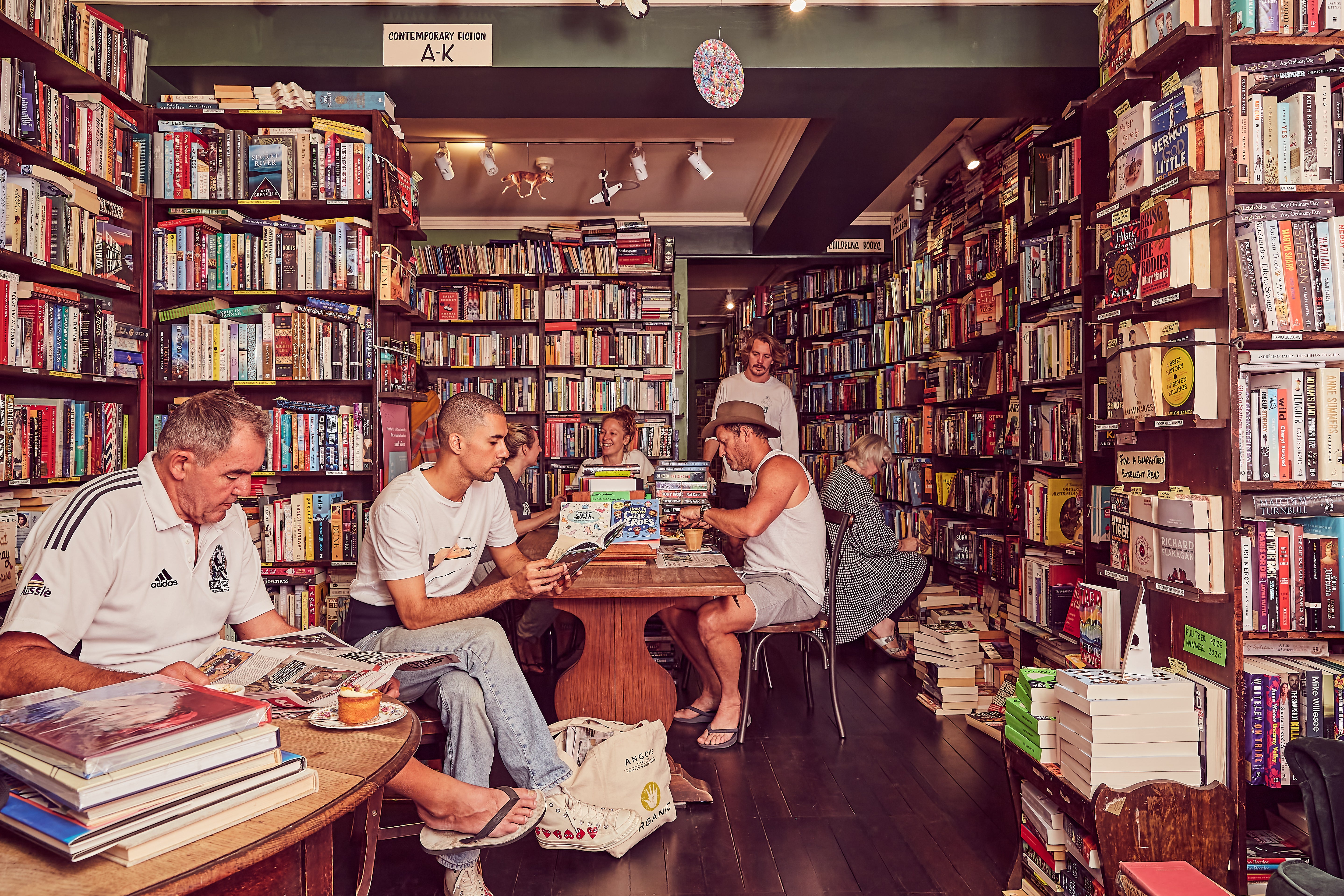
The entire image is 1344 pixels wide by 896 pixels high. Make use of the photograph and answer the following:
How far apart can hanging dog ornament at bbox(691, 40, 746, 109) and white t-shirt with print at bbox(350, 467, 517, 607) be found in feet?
6.16

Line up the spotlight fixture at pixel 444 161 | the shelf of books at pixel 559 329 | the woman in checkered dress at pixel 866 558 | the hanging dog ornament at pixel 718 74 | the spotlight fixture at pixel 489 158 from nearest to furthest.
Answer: the hanging dog ornament at pixel 718 74, the woman in checkered dress at pixel 866 558, the spotlight fixture at pixel 444 161, the spotlight fixture at pixel 489 158, the shelf of books at pixel 559 329

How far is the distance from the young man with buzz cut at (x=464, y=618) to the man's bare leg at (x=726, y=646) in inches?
35.2

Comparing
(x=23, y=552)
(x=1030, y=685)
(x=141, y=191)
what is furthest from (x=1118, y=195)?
(x=141, y=191)

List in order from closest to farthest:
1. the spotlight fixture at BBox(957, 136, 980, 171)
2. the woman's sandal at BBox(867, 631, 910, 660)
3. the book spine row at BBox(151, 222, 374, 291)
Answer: the book spine row at BBox(151, 222, 374, 291)
the woman's sandal at BBox(867, 631, 910, 660)
the spotlight fixture at BBox(957, 136, 980, 171)

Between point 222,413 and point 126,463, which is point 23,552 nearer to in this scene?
point 126,463

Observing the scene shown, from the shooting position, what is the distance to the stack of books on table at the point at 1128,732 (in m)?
1.80

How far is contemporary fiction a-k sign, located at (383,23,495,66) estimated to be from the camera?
3498 mm

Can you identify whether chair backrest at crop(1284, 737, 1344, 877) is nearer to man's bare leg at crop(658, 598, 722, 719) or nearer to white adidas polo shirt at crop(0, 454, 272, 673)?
man's bare leg at crop(658, 598, 722, 719)

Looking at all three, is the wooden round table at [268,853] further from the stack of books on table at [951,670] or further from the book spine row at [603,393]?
the book spine row at [603,393]

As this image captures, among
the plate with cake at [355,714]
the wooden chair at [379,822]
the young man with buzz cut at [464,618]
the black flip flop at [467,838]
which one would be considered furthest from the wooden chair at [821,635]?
the plate with cake at [355,714]

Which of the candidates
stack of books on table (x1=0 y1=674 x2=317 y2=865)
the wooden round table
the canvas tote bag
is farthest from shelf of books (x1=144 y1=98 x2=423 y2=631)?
stack of books on table (x1=0 y1=674 x2=317 y2=865)

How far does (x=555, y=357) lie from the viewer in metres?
6.43

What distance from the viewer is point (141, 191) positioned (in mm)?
3457

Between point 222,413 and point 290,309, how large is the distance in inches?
82.4
